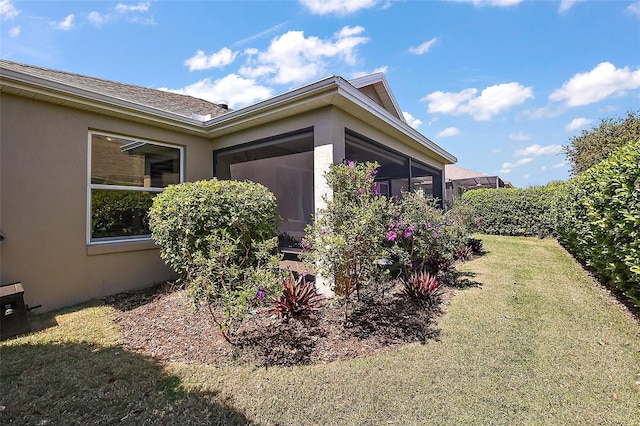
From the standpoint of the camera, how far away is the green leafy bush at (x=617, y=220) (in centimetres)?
413

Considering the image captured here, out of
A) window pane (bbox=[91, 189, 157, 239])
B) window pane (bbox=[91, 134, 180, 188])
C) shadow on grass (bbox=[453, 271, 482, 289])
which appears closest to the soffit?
window pane (bbox=[91, 134, 180, 188])

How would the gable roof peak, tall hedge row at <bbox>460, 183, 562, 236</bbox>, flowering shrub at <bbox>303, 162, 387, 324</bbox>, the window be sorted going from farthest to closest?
tall hedge row at <bbox>460, 183, 562, 236</bbox> < the gable roof peak < the window < flowering shrub at <bbox>303, 162, 387, 324</bbox>

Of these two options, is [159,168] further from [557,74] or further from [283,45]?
[557,74]

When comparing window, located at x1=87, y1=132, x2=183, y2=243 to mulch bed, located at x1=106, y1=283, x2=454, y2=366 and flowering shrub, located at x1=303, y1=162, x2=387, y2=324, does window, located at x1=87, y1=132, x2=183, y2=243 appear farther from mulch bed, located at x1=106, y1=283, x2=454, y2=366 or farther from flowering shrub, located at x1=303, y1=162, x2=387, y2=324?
flowering shrub, located at x1=303, y1=162, x2=387, y2=324

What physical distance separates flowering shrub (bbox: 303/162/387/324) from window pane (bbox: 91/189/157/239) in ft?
14.1

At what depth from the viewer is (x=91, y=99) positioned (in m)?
5.29

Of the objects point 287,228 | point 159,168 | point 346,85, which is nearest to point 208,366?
point 346,85

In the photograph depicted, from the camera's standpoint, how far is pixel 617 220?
470cm

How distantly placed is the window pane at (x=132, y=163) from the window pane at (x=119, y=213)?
0.23m

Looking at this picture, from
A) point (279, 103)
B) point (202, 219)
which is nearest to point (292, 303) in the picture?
point (202, 219)

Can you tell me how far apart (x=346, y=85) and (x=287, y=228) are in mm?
9088

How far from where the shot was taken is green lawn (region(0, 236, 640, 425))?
2.55 m

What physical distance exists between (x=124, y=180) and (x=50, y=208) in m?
1.39

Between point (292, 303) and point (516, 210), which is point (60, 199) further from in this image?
point (516, 210)
